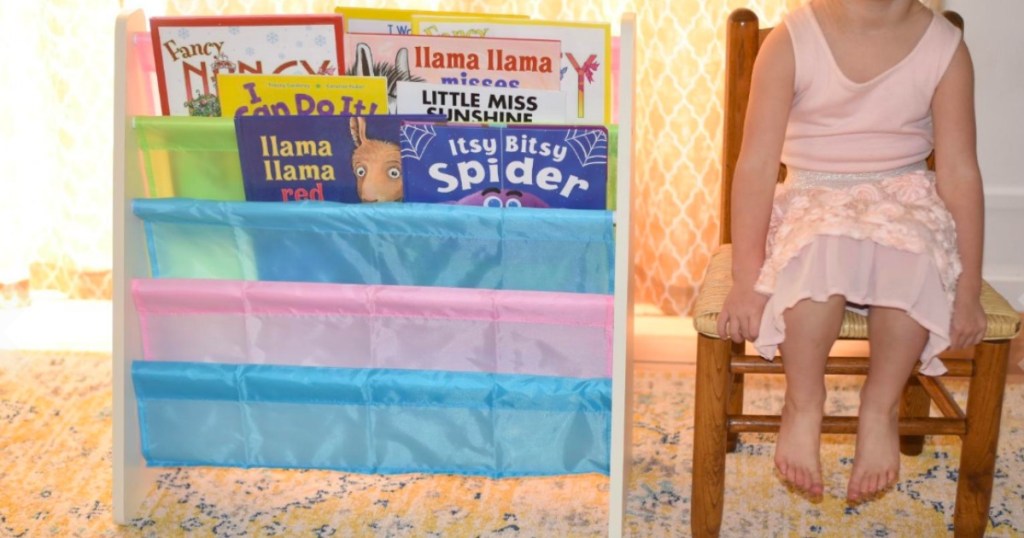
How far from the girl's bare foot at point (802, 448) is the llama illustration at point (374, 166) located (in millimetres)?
697

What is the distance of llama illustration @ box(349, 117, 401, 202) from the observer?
1.75 metres

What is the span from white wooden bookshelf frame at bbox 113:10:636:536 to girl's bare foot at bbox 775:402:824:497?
25 centimetres

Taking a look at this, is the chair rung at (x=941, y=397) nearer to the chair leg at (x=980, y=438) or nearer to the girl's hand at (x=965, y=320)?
the chair leg at (x=980, y=438)

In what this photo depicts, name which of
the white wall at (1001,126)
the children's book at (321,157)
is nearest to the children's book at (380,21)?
the children's book at (321,157)

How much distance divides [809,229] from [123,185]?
1.06 metres

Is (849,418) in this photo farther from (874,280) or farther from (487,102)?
(487,102)

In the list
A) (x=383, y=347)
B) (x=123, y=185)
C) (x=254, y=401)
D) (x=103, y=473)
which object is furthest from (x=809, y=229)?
(x=103, y=473)

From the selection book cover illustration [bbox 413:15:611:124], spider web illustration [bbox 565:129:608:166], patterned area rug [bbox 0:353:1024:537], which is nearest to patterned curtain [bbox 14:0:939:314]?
patterned area rug [bbox 0:353:1024:537]

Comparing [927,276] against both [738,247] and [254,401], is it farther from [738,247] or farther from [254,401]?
[254,401]

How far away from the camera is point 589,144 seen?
1704 millimetres

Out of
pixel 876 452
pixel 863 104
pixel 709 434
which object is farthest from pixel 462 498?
pixel 863 104

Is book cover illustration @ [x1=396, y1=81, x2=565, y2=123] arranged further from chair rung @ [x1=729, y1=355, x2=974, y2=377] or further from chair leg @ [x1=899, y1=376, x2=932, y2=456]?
chair leg @ [x1=899, y1=376, x2=932, y2=456]

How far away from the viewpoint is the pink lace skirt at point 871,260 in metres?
1.56

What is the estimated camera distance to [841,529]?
1.85 metres
